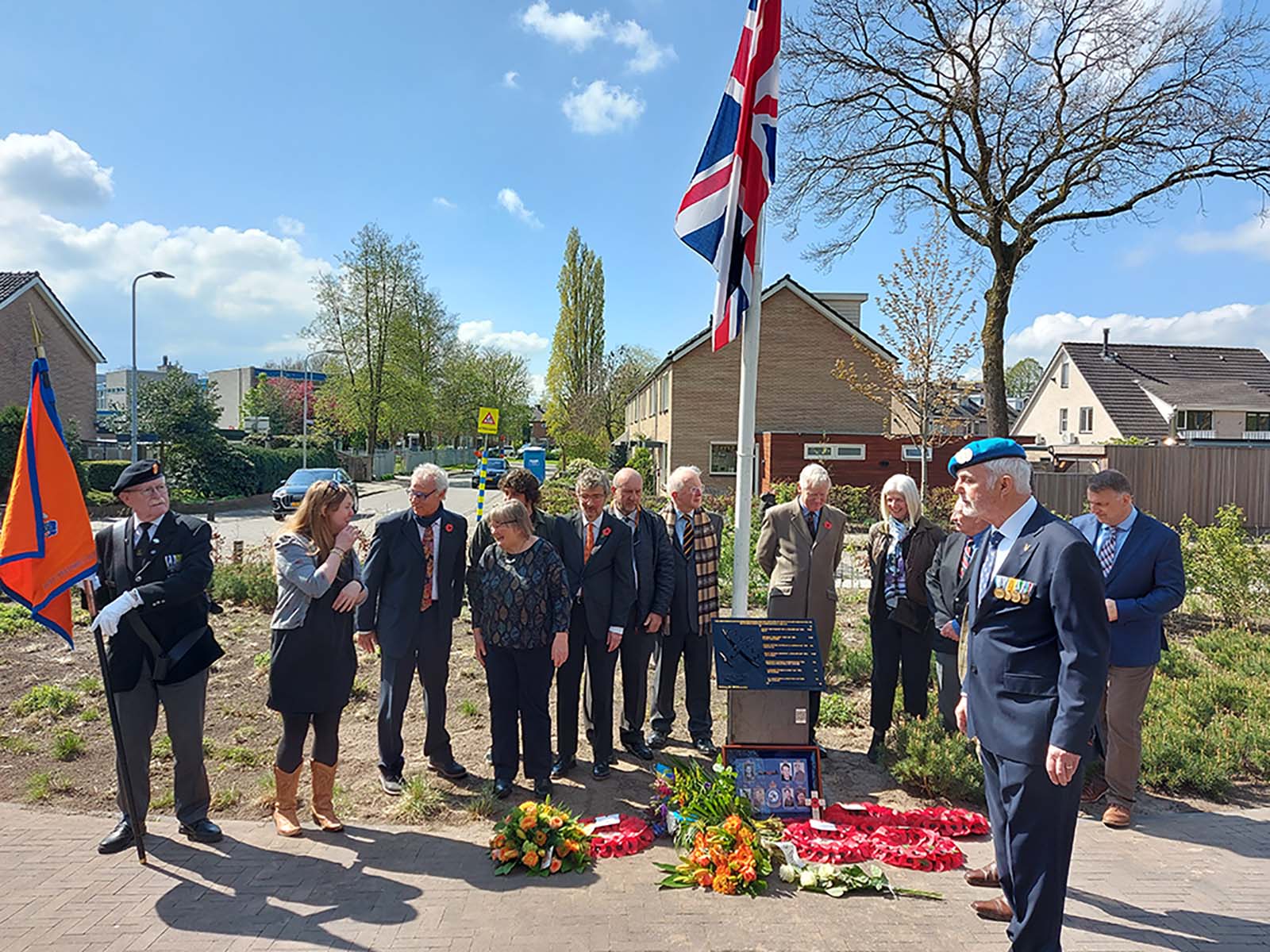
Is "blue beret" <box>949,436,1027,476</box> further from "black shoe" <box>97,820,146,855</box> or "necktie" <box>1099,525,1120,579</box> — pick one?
"black shoe" <box>97,820,146,855</box>

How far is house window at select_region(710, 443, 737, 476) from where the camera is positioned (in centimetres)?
3095

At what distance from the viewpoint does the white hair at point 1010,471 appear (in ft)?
10.7

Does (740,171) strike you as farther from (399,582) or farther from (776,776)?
(776,776)

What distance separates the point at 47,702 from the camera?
6480 mm

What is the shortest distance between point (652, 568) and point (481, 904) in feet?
7.80

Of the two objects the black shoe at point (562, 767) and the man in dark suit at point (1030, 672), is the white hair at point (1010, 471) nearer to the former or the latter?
the man in dark suit at point (1030, 672)

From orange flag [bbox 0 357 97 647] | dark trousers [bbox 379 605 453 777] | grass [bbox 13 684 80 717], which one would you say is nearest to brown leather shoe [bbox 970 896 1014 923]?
dark trousers [bbox 379 605 453 777]

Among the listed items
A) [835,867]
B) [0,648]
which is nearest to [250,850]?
[835,867]

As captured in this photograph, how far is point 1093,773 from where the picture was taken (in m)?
5.27

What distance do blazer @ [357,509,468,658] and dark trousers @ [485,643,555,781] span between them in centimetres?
53

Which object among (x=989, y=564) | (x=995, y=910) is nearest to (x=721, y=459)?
(x=995, y=910)

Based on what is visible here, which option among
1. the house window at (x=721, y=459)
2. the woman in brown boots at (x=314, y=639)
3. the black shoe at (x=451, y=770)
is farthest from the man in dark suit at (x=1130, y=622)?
the house window at (x=721, y=459)

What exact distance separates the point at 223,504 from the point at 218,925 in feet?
97.0

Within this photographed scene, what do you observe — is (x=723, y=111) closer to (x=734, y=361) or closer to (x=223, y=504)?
(x=734, y=361)
